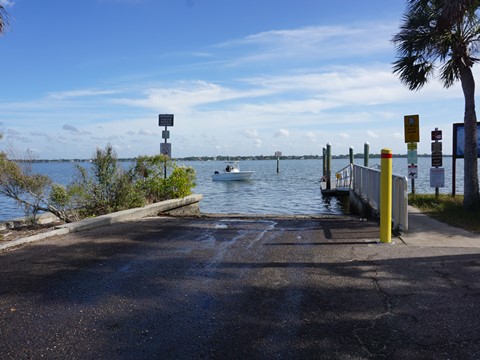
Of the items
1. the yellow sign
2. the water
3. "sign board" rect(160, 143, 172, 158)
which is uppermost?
the yellow sign

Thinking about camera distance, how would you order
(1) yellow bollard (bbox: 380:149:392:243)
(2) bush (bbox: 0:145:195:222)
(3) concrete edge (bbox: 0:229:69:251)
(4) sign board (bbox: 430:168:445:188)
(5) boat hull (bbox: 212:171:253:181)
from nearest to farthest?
(3) concrete edge (bbox: 0:229:69:251) < (1) yellow bollard (bbox: 380:149:392:243) < (2) bush (bbox: 0:145:195:222) < (4) sign board (bbox: 430:168:445:188) < (5) boat hull (bbox: 212:171:253:181)

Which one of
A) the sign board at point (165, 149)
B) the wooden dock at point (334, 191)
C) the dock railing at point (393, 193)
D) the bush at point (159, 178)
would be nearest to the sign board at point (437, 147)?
the dock railing at point (393, 193)

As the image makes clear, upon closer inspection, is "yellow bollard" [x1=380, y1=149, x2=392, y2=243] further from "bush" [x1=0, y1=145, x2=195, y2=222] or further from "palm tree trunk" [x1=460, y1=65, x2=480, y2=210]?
"bush" [x1=0, y1=145, x2=195, y2=222]

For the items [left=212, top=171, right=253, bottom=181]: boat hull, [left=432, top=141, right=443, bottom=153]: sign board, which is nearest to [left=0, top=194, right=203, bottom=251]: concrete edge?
[left=432, top=141, right=443, bottom=153]: sign board

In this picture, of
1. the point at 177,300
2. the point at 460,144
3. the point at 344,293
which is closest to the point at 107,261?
the point at 177,300

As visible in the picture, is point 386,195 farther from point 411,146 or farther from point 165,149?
point 165,149

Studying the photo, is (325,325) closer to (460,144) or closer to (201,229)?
(201,229)

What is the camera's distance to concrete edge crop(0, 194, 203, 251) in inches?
312

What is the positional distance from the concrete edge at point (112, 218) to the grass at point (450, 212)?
23.9ft

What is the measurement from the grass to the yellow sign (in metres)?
2.27

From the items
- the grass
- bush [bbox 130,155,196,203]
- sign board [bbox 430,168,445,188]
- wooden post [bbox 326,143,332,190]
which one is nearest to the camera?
the grass

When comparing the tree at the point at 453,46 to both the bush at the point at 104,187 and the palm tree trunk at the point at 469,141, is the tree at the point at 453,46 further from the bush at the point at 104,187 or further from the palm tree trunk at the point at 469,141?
the bush at the point at 104,187

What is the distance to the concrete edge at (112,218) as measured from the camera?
794cm

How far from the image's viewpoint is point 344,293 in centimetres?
503
